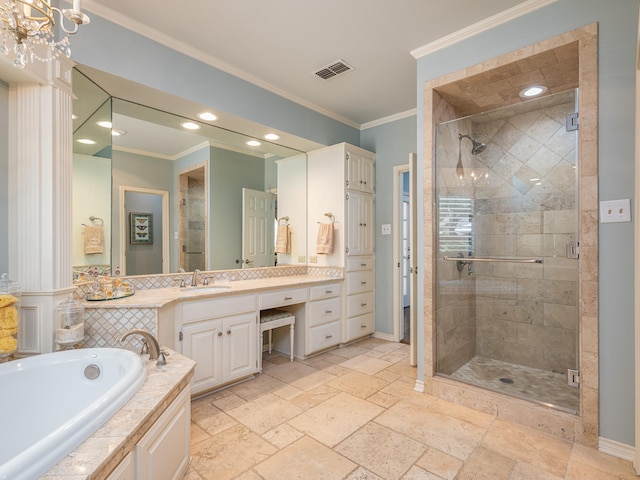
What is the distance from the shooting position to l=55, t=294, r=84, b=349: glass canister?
6.06 ft

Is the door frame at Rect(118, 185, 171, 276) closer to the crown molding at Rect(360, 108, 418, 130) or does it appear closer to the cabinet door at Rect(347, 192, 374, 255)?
the cabinet door at Rect(347, 192, 374, 255)

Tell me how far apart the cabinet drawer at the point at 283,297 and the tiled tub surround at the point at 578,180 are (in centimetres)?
125

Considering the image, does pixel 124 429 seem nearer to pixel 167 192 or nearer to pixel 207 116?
pixel 167 192

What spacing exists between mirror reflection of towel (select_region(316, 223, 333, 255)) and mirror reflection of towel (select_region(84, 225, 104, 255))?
2.08 metres

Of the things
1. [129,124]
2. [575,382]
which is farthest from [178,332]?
[575,382]

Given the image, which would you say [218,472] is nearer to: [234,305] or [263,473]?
[263,473]

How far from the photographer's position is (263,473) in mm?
1687

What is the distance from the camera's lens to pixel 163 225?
9.57 feet

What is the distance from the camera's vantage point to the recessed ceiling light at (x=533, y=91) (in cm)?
257

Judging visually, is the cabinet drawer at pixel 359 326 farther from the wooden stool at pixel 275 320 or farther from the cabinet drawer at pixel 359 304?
the wooden stool at pixel 275 320

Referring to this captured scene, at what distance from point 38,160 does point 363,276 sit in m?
3.15

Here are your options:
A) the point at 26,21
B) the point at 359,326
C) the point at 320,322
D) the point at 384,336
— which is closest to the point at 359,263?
the point at 359,326

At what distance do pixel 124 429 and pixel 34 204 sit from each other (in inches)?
59.3

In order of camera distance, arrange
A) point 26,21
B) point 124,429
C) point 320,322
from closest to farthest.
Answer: point 124,429
point 26,21
point 320,322
